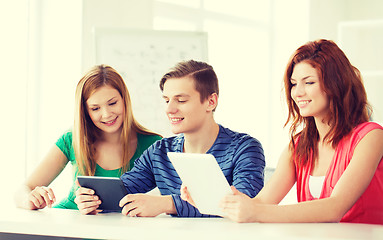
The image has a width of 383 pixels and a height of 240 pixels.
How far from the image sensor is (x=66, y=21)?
378 centimetres

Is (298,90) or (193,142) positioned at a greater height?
(298,90)

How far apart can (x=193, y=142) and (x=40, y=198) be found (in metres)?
0.61

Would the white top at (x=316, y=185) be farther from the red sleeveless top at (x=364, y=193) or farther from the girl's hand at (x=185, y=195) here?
the girl's hand at (x=185, y=195)

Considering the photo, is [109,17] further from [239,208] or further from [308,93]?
[239,208]

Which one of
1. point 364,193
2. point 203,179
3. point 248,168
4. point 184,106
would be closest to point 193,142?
point 184,106

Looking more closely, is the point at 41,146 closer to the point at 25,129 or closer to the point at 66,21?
the point at 25,129

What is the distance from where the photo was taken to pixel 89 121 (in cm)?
239

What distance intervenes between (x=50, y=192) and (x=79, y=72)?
6.33 ft

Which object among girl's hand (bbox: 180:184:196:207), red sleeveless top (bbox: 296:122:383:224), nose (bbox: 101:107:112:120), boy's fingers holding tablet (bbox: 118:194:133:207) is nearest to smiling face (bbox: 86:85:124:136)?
nose (bbox: 101:107:112:120)

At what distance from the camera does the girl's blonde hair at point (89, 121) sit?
7.56ft

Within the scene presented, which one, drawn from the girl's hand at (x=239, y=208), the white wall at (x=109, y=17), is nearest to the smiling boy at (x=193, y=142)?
the girl's hand at (x=239, y=208)

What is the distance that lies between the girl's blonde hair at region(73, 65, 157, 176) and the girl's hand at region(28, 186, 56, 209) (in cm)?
38

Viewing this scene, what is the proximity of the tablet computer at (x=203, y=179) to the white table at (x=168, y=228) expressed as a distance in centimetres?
5

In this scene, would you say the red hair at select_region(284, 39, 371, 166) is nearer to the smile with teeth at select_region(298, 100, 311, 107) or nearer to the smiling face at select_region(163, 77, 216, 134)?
the smile with teeth at select_region(298, 100, 311, 107)
